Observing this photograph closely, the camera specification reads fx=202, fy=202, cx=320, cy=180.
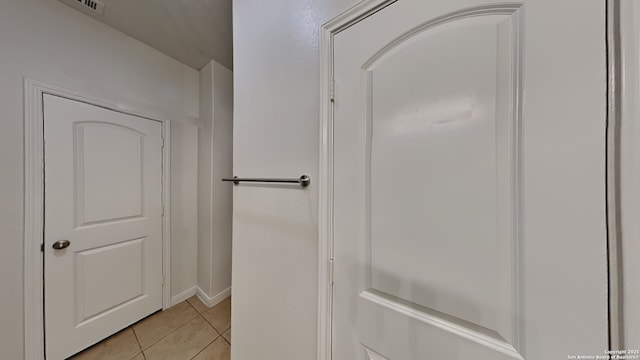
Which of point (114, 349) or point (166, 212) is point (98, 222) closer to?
point (166, 212)

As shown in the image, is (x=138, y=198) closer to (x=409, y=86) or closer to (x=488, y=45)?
(x=409, y=86)

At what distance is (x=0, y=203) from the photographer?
A: 1201mm

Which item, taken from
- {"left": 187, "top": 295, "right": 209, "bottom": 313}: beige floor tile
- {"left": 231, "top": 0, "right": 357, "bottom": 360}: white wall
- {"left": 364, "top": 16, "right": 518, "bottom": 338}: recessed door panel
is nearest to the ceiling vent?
{"left": 231, "top": 0, "right": 357, "bottom": 360}: white wall

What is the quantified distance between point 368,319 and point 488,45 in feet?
2.64

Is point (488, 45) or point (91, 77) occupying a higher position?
point (91, 77)

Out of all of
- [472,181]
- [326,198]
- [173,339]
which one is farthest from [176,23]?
[173,339]

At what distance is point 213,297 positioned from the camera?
2.11 meters

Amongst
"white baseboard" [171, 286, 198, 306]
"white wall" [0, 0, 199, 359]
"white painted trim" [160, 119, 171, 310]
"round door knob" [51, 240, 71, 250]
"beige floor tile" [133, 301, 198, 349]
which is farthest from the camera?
"white baseboard" [171, 286, 198, 306]

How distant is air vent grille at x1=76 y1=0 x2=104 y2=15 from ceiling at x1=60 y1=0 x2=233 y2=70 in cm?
2

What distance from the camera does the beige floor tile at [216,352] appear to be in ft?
4.94

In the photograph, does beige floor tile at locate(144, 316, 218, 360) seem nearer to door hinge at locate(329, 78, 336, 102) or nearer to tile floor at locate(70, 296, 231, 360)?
tile floor at locate(70, 296, 231, 360)

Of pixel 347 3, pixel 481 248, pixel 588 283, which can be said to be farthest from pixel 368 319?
pixel 347 3

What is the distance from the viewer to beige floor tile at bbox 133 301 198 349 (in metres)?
1.66

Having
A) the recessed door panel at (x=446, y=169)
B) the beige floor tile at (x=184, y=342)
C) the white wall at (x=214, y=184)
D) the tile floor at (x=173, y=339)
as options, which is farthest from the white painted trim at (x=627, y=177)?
the white wall at (x=214, y=184)
